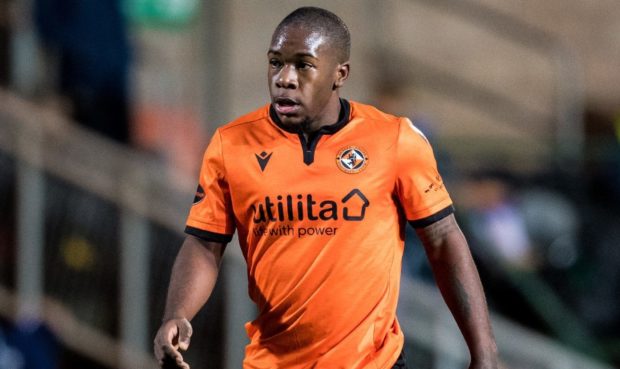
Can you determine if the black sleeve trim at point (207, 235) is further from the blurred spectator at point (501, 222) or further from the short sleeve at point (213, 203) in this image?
the blurred spectator at point (501, 222)

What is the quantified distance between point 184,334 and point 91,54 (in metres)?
4.99

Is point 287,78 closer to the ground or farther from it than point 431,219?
farther from it

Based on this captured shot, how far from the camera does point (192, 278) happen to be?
4.53 meters

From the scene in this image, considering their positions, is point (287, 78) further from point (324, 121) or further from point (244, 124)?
point (244, 124)

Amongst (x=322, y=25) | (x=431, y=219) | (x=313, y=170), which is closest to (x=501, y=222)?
(x=431, y=219)

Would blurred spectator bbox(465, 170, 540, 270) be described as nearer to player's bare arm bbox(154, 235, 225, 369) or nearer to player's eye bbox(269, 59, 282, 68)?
player's bare arm bbox(154, 235, 225, 369)

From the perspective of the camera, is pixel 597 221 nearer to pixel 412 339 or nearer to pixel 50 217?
pixel 412 339

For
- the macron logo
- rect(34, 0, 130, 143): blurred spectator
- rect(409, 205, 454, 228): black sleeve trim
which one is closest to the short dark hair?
the macron logo

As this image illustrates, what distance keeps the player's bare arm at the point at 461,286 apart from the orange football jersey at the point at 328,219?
0.08 metres

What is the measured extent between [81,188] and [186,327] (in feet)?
13.7

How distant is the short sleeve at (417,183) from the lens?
4.44 meters

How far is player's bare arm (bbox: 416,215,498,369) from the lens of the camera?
14.3ft

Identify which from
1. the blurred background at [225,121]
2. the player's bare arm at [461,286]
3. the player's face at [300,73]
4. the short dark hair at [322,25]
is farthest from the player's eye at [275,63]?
the blurred background at [225,121]

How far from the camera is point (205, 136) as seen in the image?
10227 mm
